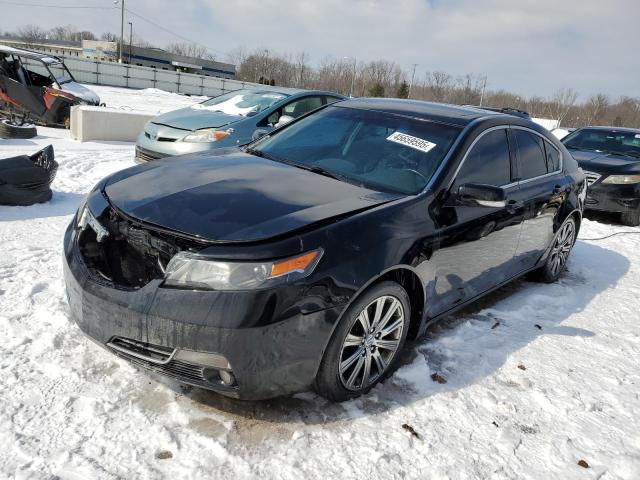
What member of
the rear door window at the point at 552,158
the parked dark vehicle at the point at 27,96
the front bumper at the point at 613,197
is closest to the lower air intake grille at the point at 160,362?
the rear door window at the point at 552,158

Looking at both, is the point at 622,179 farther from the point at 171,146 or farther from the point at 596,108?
the point at 596,108

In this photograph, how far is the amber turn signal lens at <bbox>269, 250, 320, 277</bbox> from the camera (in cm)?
231

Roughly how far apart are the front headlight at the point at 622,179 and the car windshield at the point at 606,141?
1115mm

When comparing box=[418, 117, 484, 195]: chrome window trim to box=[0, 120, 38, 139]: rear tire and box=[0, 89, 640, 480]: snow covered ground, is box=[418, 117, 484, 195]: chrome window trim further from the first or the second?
box=[0, 120, 38, 139]: rear tire

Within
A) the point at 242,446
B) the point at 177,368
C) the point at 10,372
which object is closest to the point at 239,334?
the point at 177,368

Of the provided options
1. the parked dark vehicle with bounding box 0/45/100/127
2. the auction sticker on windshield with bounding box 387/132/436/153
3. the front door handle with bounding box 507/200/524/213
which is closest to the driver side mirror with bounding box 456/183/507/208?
the auction sticker on windshield with bounding box 387/132/436/153

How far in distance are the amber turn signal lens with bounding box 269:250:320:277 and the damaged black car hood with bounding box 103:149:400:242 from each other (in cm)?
15

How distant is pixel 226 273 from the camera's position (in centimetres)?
230

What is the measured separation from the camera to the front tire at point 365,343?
260 cm

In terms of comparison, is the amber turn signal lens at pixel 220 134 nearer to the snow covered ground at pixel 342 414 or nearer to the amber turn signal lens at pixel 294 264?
the snow covered ground at pixel 342 414

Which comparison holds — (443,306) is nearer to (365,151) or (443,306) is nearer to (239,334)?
(365,151)

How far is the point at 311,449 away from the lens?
244 centimetres

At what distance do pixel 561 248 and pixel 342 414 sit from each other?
11.3ft

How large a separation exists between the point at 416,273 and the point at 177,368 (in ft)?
4.63
